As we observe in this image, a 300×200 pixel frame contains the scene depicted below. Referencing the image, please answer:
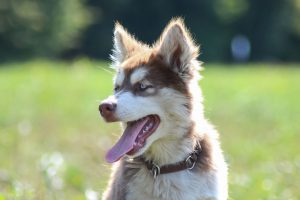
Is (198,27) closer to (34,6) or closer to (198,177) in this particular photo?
(34,6)

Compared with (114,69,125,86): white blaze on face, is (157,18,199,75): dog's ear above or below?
above

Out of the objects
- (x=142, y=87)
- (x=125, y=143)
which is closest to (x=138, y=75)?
(x=142, y=87)

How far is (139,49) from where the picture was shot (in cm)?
732

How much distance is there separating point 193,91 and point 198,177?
0.76m

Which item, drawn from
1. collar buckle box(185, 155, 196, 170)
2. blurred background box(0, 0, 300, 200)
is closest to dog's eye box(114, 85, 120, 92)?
blurred background box(0, 0, 300, 200)

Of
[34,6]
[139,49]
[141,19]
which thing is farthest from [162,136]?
[141,19]

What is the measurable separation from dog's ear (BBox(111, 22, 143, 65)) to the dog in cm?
36

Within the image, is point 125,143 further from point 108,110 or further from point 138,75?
point 138,75

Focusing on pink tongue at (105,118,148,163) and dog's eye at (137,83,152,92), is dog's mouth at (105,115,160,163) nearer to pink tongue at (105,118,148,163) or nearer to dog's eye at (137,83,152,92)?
pink tongue at (105,118,148,163)

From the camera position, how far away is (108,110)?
6.44 meters

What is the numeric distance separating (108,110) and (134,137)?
340mm

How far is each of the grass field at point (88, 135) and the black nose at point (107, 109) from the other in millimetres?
1787

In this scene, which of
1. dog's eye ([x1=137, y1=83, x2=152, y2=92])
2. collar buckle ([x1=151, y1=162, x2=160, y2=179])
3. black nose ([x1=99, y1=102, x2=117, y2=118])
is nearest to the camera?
black nose ([x1=99, y1=102, x2=117, y2=118])

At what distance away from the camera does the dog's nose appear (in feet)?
21.0
